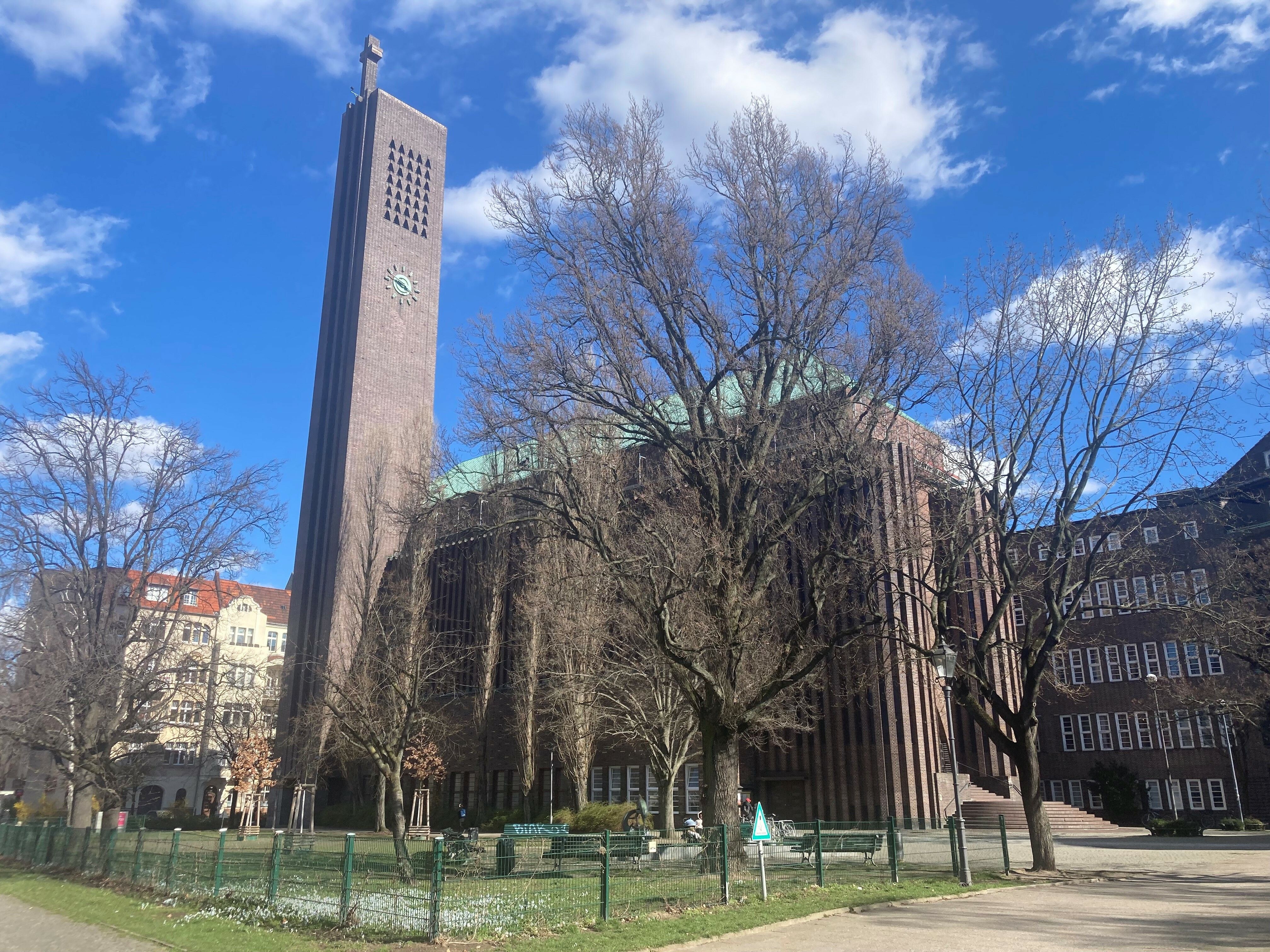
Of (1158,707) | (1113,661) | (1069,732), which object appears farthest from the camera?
(1069,732)

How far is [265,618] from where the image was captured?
268 ft

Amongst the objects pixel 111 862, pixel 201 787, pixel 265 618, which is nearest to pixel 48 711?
pixel 111 862

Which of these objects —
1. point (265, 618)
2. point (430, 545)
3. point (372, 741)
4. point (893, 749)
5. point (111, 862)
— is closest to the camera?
point (111, 862)

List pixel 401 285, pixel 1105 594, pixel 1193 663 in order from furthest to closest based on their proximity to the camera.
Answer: pixel 401 285 < pixel 1105 594 < pixel 1193 663

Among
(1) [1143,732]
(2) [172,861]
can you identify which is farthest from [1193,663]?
(2) [172,861]

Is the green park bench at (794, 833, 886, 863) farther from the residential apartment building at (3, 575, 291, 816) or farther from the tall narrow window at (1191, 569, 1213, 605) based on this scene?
the residential apartment building at (3, 575, 291, 816)

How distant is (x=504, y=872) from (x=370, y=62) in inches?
2822

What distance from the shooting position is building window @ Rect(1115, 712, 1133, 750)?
46781 millimetres

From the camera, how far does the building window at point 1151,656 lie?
4681cm

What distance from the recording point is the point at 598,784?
42.7 metres

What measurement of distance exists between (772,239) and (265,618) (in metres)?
76.7

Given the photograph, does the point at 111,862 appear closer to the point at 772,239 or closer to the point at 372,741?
the point at 372,741

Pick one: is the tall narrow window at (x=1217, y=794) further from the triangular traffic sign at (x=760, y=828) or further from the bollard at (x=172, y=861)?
the bollard at (x=172, y=861)

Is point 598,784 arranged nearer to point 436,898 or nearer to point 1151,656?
point 1151,656
